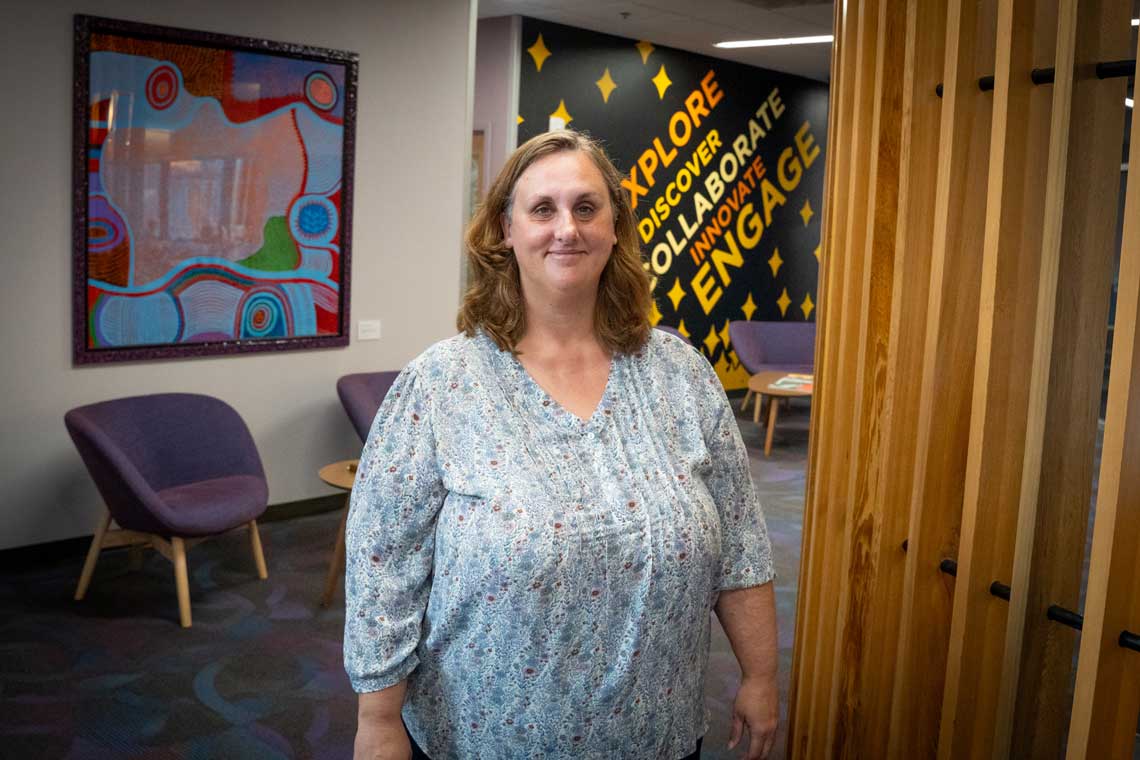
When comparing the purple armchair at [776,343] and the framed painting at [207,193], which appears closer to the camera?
the framed painting at [207,193]

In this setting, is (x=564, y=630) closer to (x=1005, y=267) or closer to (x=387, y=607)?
(x=387, y=607)

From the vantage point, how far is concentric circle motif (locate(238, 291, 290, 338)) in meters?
5.84

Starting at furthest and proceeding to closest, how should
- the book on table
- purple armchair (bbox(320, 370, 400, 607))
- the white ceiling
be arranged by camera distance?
the book on table, the white ceiling, purple armchair (bbox(320, 370, 400, 607))

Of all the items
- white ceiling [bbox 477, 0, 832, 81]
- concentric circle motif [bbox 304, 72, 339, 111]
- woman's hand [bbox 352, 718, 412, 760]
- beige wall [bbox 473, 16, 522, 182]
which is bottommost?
woman's hand [bbox 352, 718, 412, 760]

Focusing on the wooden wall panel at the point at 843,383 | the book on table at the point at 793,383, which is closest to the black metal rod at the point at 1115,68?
the wooden wall panel at the point at 843,383

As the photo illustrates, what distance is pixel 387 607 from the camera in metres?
1.86

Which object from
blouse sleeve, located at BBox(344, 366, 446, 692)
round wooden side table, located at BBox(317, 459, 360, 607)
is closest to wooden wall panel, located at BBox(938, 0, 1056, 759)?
blouse sleeve, located at BBox(344, 366, 446, 692)

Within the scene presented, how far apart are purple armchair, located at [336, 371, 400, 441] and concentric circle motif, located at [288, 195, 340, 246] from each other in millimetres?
780

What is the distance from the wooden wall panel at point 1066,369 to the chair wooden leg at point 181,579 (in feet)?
11.1

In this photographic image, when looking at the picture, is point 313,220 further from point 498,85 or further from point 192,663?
point 498,85

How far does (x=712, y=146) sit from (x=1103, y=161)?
8086 millimetres

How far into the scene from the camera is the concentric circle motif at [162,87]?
17.4ft

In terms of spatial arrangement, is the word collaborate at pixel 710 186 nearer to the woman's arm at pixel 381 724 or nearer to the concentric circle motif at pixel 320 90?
the concentric circle motif at pixel 320 90

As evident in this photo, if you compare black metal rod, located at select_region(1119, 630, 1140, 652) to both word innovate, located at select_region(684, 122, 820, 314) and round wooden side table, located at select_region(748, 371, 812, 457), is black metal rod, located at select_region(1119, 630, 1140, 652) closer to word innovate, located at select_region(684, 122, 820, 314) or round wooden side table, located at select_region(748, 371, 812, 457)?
round wooden side table, located at select_region(748, 371, 812, 457)
